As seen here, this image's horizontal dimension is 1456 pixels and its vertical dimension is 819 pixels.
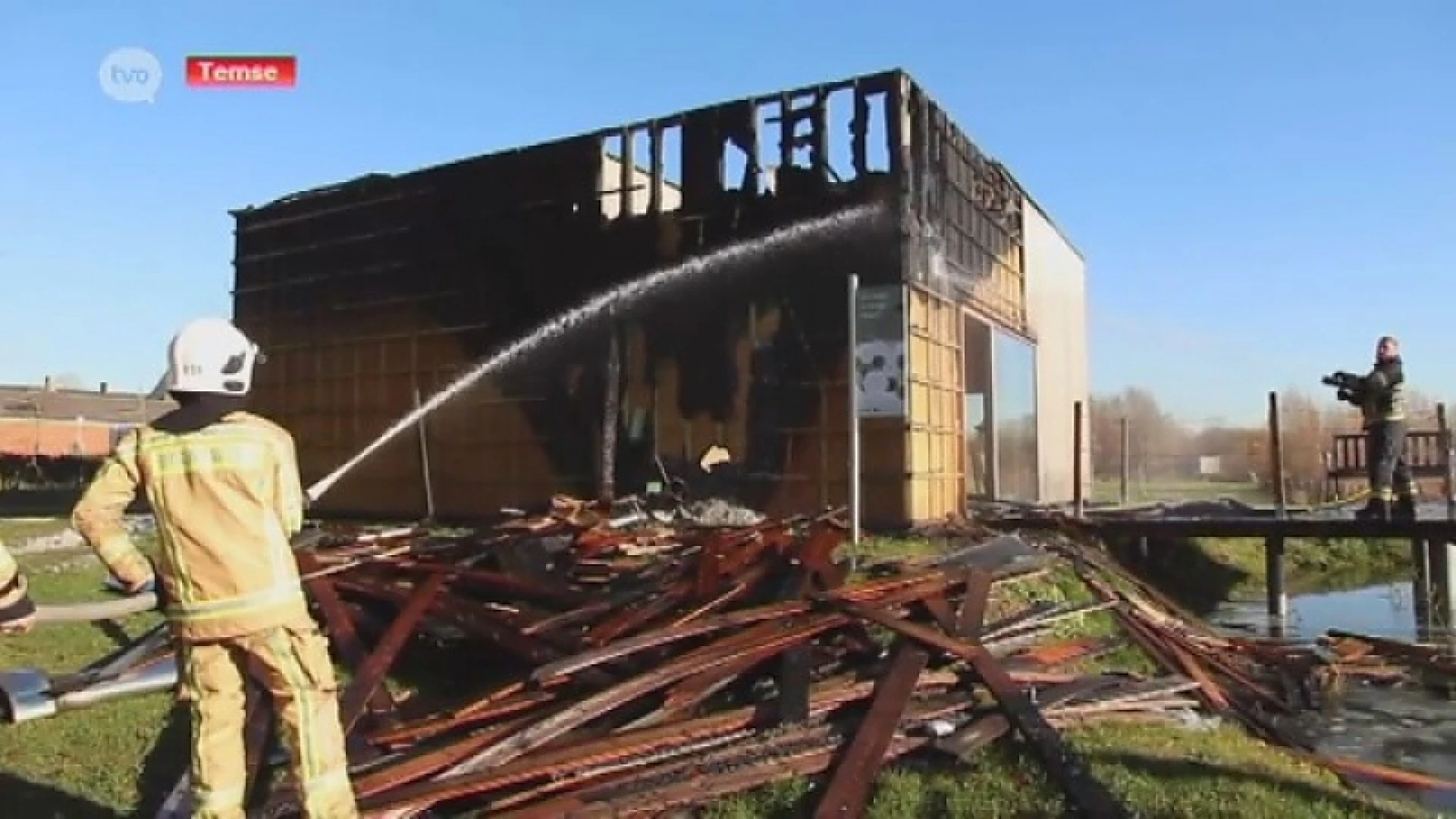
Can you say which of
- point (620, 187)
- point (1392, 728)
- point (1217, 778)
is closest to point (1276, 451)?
Answer: point (1392, 728)

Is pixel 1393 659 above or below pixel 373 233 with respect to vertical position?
below

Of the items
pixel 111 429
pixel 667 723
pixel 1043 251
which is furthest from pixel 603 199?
pixel 111 429

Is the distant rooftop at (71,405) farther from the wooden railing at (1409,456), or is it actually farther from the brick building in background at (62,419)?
the wooden railing at (1409,456)

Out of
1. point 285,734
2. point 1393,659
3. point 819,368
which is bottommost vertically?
point 1393,659

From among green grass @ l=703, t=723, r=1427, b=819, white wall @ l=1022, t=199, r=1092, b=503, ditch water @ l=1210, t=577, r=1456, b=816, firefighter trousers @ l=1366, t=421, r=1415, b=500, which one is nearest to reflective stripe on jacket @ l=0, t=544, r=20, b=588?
green grass @ l=703, t=723, r=1427, b=819

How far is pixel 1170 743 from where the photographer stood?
19.4 ft

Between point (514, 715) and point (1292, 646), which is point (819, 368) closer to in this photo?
point (1292, 646)

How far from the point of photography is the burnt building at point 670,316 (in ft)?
45.4

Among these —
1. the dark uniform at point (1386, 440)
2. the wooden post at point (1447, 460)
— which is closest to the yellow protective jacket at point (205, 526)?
Result: the dark uniform at point (1386, 440)

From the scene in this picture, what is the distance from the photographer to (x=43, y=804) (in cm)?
533

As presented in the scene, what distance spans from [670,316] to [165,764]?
9880 millimetres

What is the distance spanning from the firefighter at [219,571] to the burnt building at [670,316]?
8589 mm

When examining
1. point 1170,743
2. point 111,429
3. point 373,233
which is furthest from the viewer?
point 111,429

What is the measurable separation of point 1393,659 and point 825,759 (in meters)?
7.31
